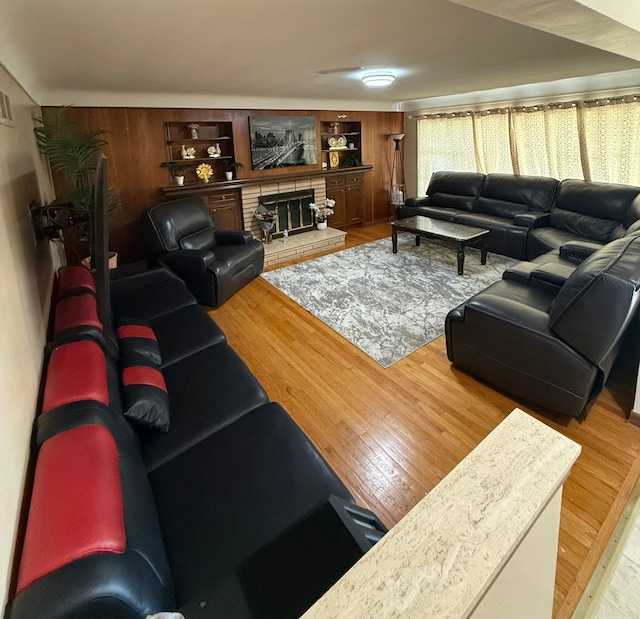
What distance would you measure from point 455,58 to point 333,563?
363 cm

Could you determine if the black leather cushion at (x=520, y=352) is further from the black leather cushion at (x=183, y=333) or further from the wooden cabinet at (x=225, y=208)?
the wooden cabinet at (x=225, y=208)

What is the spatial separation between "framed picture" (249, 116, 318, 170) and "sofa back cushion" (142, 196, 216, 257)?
143 centimetres

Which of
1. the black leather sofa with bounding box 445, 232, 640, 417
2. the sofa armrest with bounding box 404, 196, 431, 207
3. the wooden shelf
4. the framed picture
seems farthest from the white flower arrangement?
the black leather sofa with bounding box 445, 232, 640, 417

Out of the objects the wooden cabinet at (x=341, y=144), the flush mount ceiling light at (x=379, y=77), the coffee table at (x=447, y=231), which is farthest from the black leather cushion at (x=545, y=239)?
the wooden cabinet at (x=341, y=144)

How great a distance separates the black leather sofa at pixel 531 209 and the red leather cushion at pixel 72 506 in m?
4.73

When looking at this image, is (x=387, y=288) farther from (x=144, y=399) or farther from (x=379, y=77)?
(x=144, y=399)

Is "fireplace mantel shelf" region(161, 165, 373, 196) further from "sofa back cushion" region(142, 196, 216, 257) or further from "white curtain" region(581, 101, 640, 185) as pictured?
"white curtain" region(581, 101, 640, 185)

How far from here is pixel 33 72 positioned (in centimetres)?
290

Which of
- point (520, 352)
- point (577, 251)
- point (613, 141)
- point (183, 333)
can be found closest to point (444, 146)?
point (613, 141)

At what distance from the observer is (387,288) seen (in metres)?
4.14

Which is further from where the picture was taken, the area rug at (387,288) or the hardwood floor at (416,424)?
the area rug at (387,288)

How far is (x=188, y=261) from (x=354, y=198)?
3.86m

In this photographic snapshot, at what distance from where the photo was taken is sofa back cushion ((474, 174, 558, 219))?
16.4 feet

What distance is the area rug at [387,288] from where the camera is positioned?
3.26m
